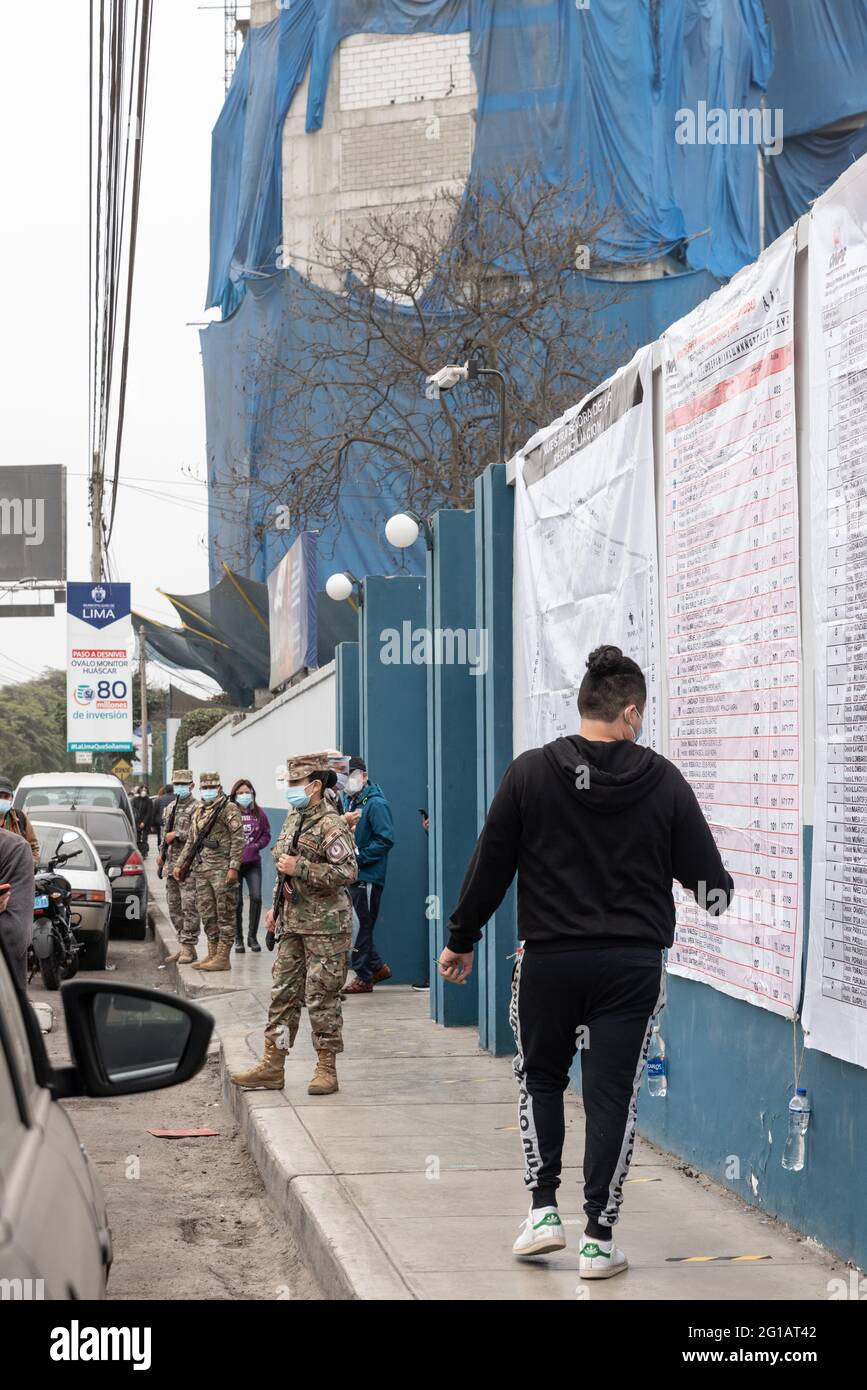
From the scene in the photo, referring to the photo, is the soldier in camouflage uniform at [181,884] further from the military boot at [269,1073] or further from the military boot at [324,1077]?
the military boot at [324,1077]

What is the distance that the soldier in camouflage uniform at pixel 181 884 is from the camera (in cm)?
1631

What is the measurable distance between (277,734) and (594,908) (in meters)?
18.9

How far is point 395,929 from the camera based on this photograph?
565 inches

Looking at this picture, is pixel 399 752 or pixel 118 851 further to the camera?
pixel 118 851

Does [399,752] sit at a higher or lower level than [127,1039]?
higher

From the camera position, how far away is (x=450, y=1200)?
617 centimetres

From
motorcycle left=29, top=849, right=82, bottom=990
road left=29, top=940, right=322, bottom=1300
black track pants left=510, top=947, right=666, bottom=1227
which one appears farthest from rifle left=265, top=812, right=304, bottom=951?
motorcycle left=29, top=849, right=82, bottom=990

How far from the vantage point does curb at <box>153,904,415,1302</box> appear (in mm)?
5070

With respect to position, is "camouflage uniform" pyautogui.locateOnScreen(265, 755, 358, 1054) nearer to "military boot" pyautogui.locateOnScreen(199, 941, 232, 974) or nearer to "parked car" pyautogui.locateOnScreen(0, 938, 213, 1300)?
"parked car" pyautogui.locateOnScreen(0, 938, 213, 1300)

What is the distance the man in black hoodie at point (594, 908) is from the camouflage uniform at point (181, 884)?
1072 centimetres

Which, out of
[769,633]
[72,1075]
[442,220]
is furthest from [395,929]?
[442,220]

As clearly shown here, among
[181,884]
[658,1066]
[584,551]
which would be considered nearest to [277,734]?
[181,884]

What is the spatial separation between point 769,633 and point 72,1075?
3.40 m

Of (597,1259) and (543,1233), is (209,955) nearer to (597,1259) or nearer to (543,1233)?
(543,1233)
